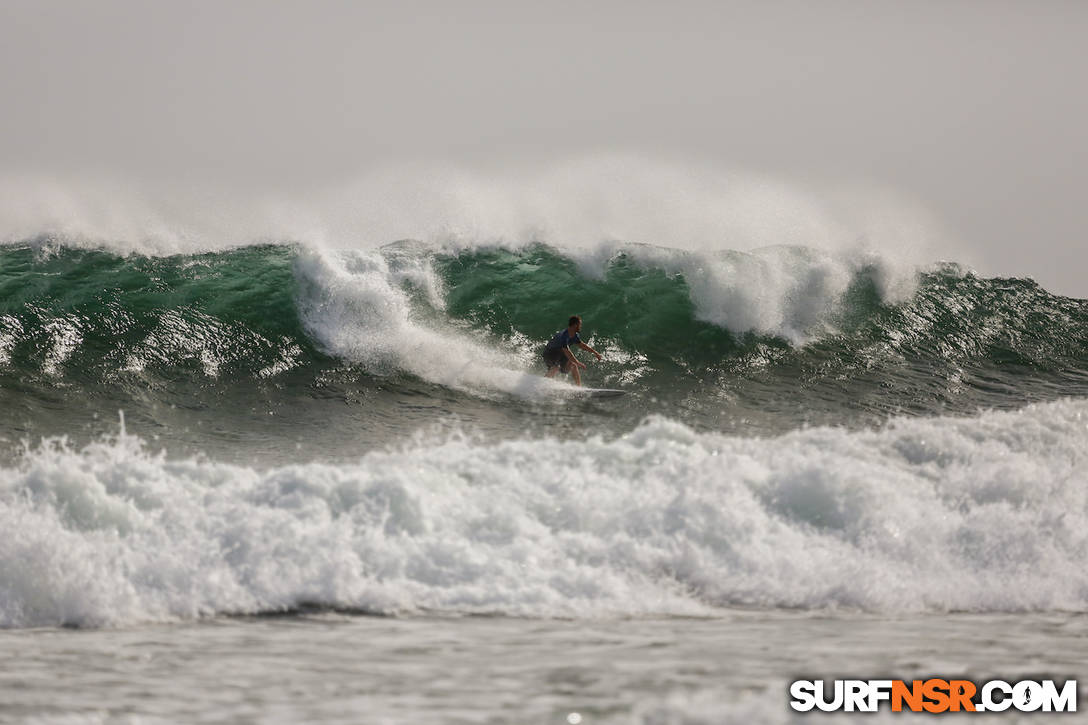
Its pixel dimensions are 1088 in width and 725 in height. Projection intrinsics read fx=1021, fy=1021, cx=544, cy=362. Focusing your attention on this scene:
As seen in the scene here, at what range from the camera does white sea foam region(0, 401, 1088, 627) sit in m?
7.25

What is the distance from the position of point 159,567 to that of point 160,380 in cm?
577

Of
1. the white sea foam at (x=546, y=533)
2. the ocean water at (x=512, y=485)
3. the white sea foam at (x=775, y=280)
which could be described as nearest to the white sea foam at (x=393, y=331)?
the ocean water at (x=512, y=485)

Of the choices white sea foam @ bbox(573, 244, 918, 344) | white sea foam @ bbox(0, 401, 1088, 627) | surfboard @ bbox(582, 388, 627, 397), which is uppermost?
white sea foam @ bbox(573, 244, 918, 344)

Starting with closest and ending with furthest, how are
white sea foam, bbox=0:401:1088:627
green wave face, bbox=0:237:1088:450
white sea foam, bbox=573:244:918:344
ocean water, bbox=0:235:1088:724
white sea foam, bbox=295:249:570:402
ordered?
ocean water, bbox=0:235:1088:724 → white sea foam, bbox=0:401:1088:627 → green wave face, bbox=0:237:1088:450 → white sea foam, bbox=295:249:570:402 → white sea foam, bbox=573:244:918:344

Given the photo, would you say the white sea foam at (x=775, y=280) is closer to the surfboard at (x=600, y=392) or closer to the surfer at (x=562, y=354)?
the surfer at (x=562, y=354)

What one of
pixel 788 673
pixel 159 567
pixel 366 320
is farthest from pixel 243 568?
pixel 366 320

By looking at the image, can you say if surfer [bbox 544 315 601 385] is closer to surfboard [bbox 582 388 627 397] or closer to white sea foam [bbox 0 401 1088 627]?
surfboard [bbox 582 388 627 397]

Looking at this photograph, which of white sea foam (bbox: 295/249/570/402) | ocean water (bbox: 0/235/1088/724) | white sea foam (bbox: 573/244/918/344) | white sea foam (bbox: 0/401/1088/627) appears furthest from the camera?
white sea foam (bbox: 573/244/918/344)

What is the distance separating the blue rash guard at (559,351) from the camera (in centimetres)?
1372

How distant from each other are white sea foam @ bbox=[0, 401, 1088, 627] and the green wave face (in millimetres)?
2631

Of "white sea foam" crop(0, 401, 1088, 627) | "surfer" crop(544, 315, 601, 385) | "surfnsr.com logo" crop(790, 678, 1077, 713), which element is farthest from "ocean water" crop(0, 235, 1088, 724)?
"surfer" crop(544, 315, 601, 385)

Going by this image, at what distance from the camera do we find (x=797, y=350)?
1491 cm

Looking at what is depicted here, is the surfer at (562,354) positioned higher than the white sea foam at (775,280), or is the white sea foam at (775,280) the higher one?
the white sea foam at (775,280)

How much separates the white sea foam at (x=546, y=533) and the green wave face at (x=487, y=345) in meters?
2.63
